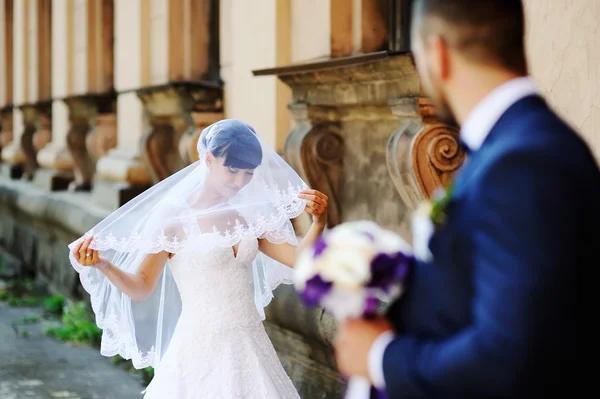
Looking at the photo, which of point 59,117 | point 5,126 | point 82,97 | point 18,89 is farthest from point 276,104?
point 5,126

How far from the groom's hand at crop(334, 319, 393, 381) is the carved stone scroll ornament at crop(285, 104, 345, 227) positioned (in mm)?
3896

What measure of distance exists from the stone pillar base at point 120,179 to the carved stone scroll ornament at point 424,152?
186 inches

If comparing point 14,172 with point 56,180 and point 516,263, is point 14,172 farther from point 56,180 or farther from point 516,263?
point 516,263

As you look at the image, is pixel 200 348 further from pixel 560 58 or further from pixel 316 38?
pixel 316 38

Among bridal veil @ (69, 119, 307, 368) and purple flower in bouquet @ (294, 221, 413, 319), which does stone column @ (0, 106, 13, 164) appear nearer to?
bridal veil @ (69, 119, 307, 368)

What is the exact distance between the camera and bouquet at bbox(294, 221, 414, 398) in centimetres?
175

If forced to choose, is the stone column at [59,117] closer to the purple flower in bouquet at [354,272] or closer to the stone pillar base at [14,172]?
the stone pillar base at [14,172]

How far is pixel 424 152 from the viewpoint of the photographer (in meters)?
4.42

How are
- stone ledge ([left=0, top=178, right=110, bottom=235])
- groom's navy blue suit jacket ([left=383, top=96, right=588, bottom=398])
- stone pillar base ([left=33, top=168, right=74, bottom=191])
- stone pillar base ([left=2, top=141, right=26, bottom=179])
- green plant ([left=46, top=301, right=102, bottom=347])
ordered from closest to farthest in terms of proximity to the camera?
1. groom's navy blue suit jacket ([left=383, top=96, right=588, bottom=398])
2. green plant ([left=46, top=301, right=102, bottom=347])
3. stone ledge ([left=0, top=178, right=110, bottom=235])
4. stone pillar base ([left=33, top=168, right=74, bottom=191])
5. stone pillar base ([left=2, top=141, right=26, bottom=179])

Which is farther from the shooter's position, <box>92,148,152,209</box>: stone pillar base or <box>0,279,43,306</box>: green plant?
<box>0,279,43,306</box>: green plant

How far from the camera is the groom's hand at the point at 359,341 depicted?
1.78 m

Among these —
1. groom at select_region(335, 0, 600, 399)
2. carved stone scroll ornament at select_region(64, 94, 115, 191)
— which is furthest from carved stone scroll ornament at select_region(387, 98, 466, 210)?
carved stone scroll ornament at select_region(64, 94, 115, 191)

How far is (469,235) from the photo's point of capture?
1.61 metres

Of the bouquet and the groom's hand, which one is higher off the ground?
the bouquet
